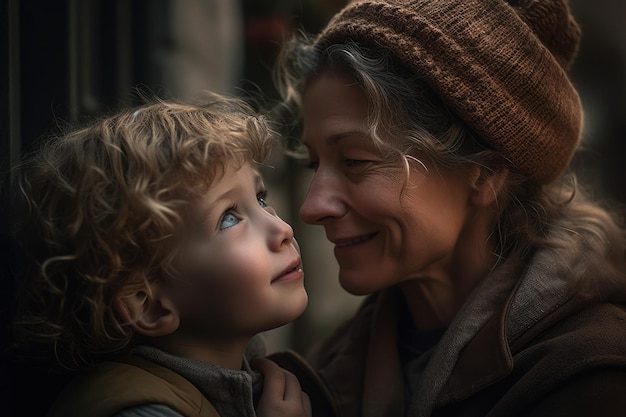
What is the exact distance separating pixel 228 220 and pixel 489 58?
0.86 m

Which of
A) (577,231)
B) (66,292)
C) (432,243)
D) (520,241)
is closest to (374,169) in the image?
(432,243)

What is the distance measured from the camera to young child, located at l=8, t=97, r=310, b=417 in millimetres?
1720

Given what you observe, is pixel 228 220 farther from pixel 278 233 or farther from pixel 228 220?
pixel 278 233

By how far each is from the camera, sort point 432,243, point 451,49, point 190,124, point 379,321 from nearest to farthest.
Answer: point 190,124
point 451,49
point 432,243
point 379,321

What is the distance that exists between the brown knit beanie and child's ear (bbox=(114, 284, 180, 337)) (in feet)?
3.08

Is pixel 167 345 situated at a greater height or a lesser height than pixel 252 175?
lesser

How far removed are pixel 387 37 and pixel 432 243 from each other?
0.62 metres

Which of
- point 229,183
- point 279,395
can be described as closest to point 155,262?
point 229,183

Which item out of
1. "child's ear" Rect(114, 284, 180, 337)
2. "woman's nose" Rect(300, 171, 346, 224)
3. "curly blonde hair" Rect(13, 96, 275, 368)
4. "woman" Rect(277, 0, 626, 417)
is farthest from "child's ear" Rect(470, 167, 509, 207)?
"child's ear" Rect(114, 284, 180, 337)

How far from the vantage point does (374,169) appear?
216 centimetres

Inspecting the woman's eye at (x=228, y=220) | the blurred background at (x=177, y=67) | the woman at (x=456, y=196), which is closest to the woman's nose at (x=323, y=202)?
the woman at (x=456, y=196)

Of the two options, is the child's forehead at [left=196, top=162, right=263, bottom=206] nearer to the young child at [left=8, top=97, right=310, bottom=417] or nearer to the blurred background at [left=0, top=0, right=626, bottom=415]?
the young child at [left=8, top=97, right=310, bottom=417]

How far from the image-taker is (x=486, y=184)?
222 cm

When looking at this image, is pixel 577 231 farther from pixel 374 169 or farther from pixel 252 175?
pixel 252 175
